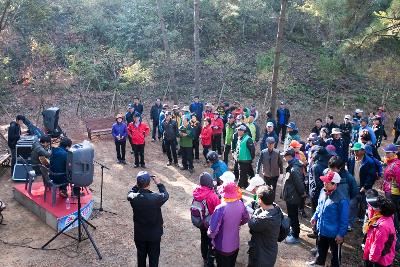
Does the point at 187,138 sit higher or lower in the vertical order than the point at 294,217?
higher

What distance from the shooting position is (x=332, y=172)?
5.78 m

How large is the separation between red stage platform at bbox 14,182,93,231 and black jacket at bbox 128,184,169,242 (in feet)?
9.10

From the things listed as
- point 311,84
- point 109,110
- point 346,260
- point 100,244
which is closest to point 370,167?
point 346,260

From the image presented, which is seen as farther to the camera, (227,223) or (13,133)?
(13,133)

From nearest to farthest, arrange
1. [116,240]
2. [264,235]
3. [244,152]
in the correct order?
[264,235]
[116,240]
[244,152]

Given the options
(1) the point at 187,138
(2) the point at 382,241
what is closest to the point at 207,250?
(2) the point at 382,241

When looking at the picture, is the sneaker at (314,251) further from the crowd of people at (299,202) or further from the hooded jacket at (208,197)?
the hooded jacket at (208,197)

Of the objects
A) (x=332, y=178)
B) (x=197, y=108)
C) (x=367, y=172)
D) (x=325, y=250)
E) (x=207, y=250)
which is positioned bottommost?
(x=207, y=250)

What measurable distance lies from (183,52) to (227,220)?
20.1m

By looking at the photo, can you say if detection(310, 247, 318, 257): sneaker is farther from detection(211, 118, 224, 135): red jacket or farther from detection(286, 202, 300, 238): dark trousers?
detection(211, 118, 224, 135): red jacket

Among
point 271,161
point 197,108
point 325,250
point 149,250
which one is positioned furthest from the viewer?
point 197,108

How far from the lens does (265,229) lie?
489 centimetres

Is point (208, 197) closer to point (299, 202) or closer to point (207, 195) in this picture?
point (207, 195)

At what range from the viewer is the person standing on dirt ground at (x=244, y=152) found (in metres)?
9.59
